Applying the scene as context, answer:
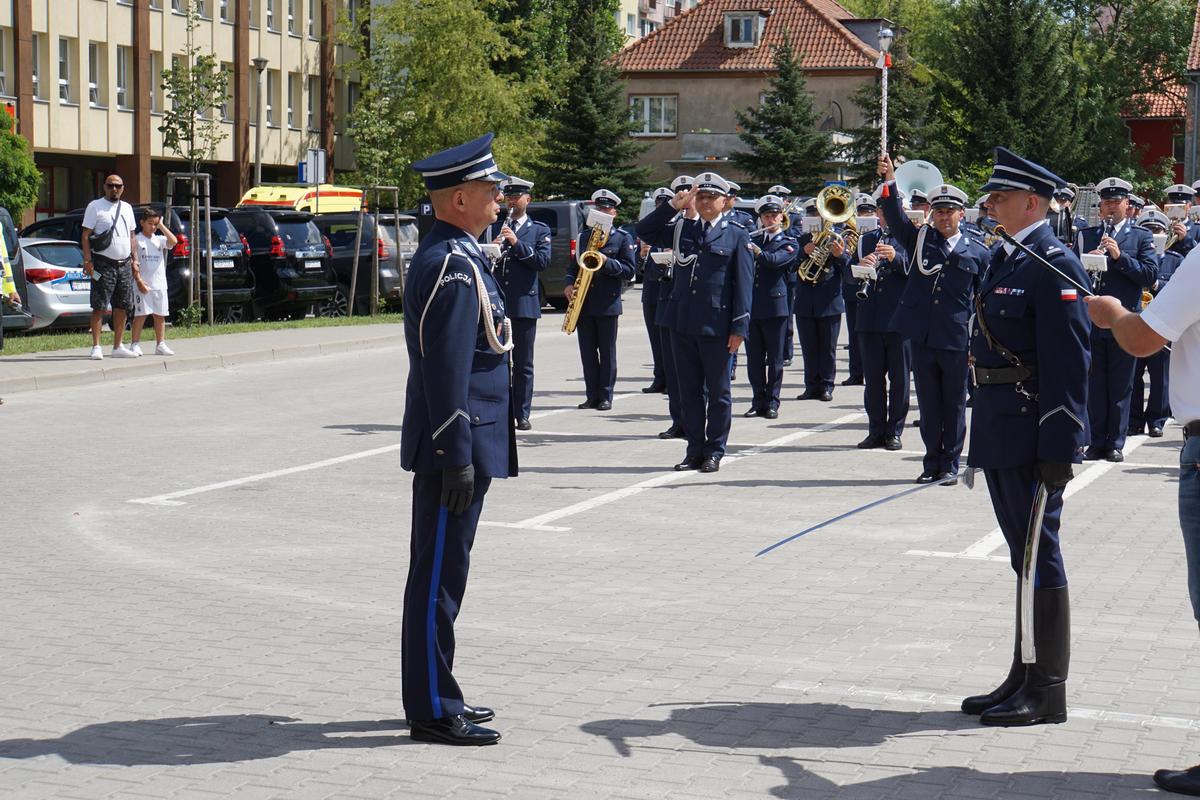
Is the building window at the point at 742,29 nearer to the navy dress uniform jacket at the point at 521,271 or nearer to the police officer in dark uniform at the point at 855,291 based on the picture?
the police officer in dark uniform at the point at 855,291

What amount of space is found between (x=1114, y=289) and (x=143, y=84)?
41815mm

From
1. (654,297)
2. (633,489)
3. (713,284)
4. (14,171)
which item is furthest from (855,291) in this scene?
(14,171)

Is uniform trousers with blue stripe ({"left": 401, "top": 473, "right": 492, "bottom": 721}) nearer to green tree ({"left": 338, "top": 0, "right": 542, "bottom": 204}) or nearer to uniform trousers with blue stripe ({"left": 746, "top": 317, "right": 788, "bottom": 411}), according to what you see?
uniform trousers with blue stripe ({"left": 746, "top": 317, "right": 788, "bottom": 411})

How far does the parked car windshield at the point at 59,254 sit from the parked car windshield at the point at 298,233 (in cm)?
446

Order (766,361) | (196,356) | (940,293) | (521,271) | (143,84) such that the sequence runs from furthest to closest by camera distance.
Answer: (143,84), (196,356), (766,361), (521,271), (940,293)

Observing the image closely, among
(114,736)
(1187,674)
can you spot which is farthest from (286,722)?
(1187,674)

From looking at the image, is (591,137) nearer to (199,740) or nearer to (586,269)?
(586,269)

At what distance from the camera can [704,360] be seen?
12781 millimetres

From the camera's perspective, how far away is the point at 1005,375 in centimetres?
648

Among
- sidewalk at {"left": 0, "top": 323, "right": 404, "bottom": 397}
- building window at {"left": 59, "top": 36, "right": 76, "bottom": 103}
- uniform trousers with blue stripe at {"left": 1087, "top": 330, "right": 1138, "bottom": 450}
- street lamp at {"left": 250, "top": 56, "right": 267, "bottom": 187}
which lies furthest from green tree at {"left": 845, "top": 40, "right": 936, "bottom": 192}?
uniform trousers with blue stripe at {"left": 1087, "top": 330, "right": 1138, "bottom": 450}

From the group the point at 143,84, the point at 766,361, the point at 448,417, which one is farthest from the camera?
the point at 143,84

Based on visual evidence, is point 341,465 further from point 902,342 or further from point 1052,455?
point 1052,455

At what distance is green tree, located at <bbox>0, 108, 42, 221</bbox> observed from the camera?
1240 inches

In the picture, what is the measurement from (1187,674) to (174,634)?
13.3 ft
